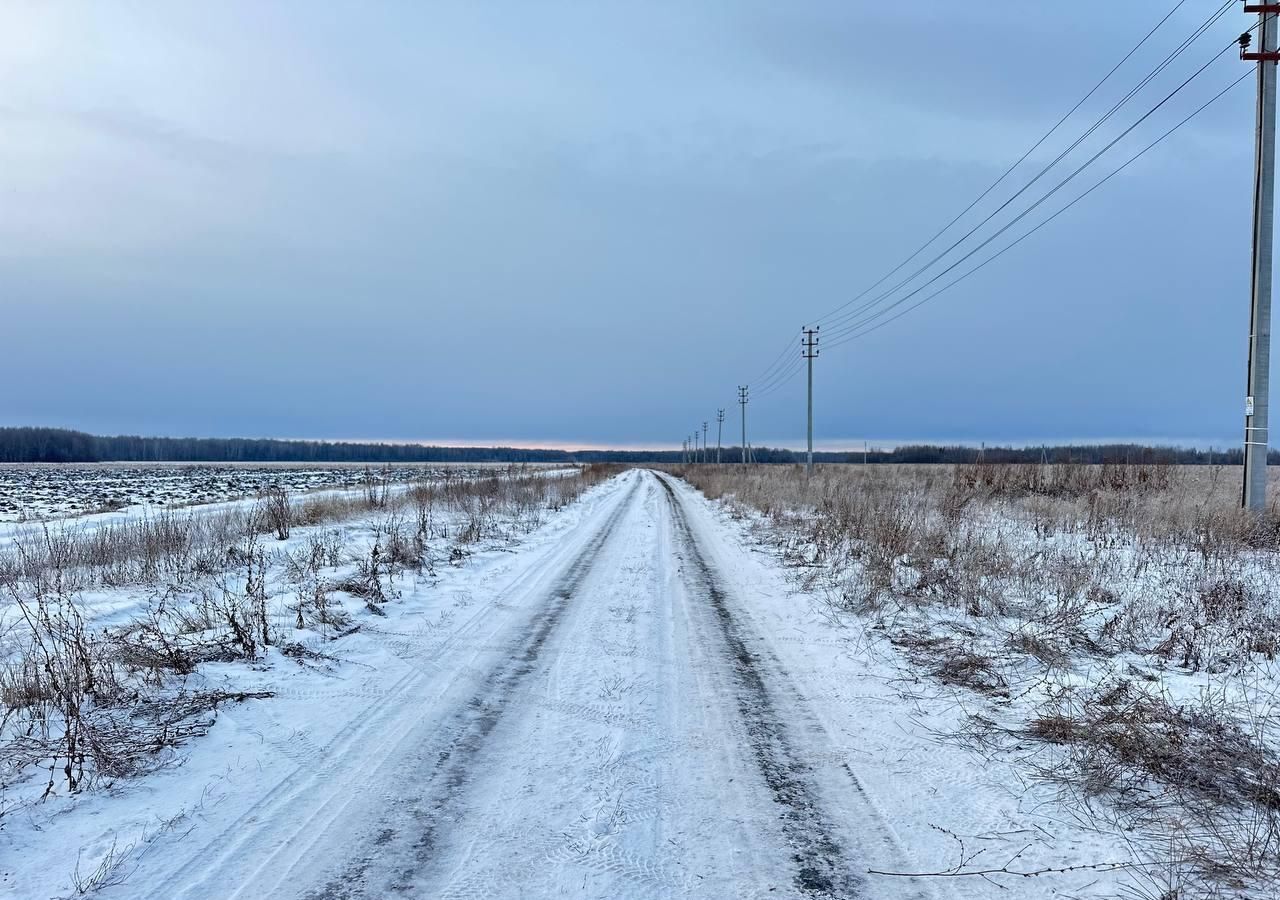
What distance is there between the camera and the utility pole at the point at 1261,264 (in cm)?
1048

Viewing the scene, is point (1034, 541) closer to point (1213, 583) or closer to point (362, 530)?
point (1213, 583)

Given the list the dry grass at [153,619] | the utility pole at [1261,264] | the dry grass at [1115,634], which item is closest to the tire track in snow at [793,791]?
the dry grass at [1115,634]

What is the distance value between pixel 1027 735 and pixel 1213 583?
5.32 meters

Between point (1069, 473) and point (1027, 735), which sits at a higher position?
point (1069, 473)

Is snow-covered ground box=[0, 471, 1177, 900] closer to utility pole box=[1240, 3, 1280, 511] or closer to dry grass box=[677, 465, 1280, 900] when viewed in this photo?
dry grass box=[677, 465, 1280, 900]

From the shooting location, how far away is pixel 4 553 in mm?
11539

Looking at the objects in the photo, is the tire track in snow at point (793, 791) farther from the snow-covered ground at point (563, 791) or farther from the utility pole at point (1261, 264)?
the utility pole at point (1261, 264)

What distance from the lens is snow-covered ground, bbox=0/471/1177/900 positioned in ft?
9.45

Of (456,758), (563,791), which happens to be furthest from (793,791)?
(456,758)

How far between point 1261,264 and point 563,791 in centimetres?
1338

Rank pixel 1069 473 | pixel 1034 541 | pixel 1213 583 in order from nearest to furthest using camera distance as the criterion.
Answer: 1. pixel 1213 583
2. pixel 1034 541
3. pixel 1069 473

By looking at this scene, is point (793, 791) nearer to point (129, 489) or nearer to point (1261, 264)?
point (1261, 264)

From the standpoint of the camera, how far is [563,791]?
11.9 feet

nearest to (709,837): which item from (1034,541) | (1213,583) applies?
(1213,583)
